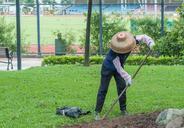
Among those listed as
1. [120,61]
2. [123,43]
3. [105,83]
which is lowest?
[105,83]

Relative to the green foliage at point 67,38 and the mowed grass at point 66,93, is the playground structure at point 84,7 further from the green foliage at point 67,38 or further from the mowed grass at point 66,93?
the mowed grass at point 66,93

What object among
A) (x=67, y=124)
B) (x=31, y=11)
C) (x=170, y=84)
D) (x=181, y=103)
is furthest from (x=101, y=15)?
(x=67, y=124)

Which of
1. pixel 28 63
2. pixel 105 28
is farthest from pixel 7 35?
pixel 105 28

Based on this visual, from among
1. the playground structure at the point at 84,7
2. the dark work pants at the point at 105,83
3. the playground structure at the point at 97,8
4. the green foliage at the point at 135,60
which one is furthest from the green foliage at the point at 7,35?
the dark work pants at the point at 105,83

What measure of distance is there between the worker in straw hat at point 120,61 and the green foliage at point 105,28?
11209mm

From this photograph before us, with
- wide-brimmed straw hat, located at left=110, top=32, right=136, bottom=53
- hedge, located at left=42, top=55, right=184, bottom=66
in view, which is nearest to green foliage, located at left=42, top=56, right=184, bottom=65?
hedge, located at left=42, top=55, right=184, bottom=66

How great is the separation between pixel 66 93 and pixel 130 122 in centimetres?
312

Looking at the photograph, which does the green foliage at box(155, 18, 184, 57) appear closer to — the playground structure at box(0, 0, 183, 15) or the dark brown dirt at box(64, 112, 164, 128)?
the playground structure at box(0, 0, 183, 15)

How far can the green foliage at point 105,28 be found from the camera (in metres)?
19.8

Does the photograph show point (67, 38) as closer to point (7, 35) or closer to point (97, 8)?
point (97, 8)

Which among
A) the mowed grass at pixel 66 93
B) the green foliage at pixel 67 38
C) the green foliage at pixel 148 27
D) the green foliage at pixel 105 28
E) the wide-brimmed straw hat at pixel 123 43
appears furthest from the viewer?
the green foliage at pixel 67 38

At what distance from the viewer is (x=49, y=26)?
881 inches

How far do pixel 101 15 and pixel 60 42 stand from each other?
5.94 feet

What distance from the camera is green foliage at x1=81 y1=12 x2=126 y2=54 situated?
64.8ft
